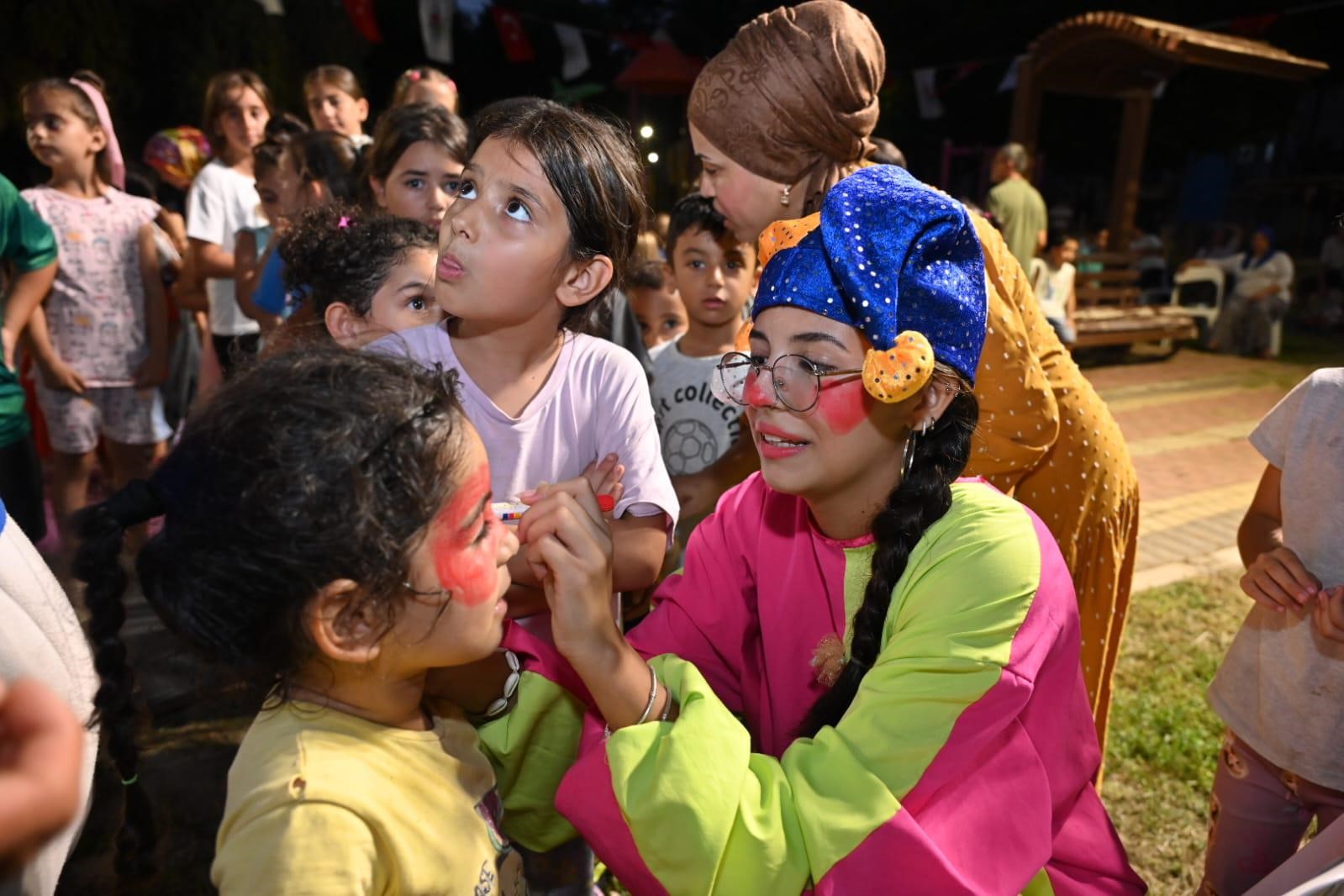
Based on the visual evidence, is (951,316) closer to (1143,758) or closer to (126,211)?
(1143,758)

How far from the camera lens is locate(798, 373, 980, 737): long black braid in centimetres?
143

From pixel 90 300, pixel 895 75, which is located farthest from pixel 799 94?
pixel 895 75

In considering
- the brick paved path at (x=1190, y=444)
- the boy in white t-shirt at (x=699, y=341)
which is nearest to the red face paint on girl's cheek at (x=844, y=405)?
the boy in white t-shirt at (x=699, y=341)

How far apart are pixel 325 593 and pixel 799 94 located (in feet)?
5.02

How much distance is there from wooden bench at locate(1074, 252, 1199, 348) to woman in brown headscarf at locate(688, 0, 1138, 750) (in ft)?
29.4

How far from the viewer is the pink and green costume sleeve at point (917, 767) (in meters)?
1.19

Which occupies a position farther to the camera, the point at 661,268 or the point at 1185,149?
the point at 1185,149

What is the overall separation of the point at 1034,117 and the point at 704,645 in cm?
1113

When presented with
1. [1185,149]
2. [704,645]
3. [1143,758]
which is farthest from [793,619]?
[1185,149]

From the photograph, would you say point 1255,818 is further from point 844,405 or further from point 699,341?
point 699,341

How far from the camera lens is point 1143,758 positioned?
9.89 ft

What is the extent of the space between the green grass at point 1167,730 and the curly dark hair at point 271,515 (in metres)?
2.35

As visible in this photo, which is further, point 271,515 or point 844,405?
point 844,405

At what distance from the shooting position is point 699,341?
3182 mm
